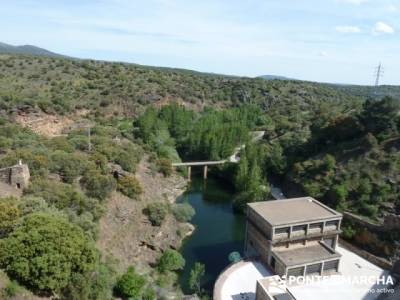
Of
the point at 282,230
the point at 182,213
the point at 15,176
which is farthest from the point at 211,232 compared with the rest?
the point at 15,176

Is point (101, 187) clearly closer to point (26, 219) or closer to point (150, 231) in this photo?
point (150, 231)

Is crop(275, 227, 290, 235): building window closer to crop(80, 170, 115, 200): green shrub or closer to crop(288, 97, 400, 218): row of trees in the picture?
crop(288, 97, 400, 218): row of trees

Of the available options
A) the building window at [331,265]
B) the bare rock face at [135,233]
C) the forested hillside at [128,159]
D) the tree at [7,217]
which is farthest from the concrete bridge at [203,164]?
the tree at [7,217]

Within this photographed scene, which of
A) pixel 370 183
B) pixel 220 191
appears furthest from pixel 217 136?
pixel 370 183

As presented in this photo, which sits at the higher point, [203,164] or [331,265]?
[203,164]

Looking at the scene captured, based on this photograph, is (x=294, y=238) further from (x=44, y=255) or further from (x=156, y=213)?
(x=44, y=255)

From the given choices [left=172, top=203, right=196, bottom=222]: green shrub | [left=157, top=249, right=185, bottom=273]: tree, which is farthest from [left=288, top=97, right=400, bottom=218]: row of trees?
[left=157, top=249, right=185, bottom=273]: tree

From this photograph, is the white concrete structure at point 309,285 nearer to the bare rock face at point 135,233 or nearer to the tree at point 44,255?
the bare rock face at point 135,233
